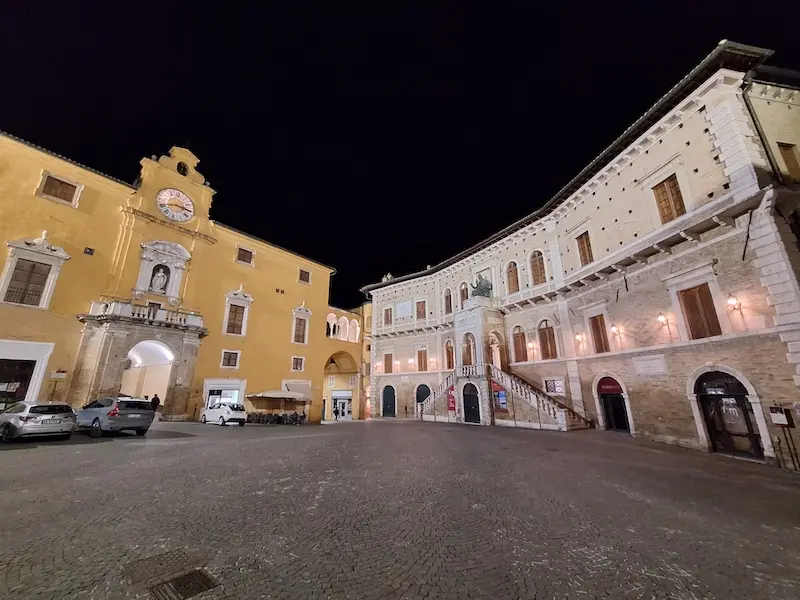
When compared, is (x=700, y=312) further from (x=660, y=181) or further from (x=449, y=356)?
(x=449, y=356)

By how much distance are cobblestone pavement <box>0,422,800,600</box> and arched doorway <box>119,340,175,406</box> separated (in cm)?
1123

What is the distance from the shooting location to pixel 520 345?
890 inches

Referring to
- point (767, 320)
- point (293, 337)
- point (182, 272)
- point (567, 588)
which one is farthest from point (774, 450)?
point (182, 272)

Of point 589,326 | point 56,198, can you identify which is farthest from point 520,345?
point 56,198

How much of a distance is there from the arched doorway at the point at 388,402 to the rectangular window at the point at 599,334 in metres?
18.4

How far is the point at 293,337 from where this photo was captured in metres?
27.2

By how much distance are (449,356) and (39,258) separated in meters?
26.2

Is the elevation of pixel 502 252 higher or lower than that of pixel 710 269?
higher

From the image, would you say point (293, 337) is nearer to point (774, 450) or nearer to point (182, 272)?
point (182, 272)

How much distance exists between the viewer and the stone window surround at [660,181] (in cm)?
1296

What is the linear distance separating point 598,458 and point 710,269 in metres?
8.16

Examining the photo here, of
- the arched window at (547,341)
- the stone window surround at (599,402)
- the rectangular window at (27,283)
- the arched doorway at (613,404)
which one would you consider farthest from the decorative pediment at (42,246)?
the arched doorway at (613,404)

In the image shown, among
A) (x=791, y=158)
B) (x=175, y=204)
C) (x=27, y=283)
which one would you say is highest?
(x=175, y=204)

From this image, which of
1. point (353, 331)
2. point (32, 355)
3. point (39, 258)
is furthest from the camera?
point (353, 331)
